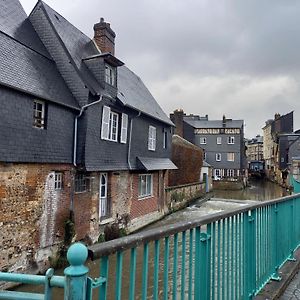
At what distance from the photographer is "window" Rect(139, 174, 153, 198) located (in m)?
18.7

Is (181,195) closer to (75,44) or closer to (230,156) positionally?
(75,44)

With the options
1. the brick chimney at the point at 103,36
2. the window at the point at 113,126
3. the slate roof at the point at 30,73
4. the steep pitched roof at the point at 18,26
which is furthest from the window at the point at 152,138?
the steep pitched roof at the point at 18,26

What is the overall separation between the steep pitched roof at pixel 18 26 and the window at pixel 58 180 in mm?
5365

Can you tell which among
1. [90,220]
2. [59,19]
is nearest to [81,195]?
[90,220]

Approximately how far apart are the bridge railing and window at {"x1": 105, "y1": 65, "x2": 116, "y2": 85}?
11722mm

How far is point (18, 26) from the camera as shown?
12734 mm

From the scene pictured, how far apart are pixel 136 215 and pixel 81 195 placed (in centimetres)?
584

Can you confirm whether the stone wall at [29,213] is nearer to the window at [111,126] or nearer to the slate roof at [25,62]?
the slate roof at [25,62]

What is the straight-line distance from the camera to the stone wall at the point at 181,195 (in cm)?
2334

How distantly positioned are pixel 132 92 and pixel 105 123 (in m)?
5.98

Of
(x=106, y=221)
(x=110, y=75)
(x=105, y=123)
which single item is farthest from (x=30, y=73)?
(x=106, y=221)

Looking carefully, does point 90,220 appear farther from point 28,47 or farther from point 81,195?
point 28,47

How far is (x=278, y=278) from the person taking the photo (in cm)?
441

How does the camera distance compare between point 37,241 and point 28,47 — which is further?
point 28,47
